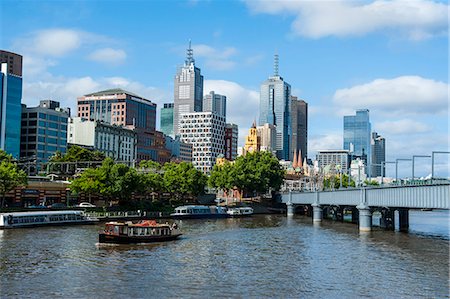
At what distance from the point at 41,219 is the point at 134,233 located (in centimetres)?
3206

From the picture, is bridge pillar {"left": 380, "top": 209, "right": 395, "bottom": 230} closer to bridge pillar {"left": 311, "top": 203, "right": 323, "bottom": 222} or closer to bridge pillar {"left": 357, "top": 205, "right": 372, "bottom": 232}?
bridge pillar {"left": 357, "top": 205, "right": 372, "bottom": 232}

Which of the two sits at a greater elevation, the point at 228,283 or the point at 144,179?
the point at 144,179

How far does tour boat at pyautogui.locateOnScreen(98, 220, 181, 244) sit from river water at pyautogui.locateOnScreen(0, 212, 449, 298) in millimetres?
2501

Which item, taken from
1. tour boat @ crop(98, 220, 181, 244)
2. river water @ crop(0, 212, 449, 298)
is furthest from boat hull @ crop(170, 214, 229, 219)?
tour boat @ crop(98, 220, 181, 244)

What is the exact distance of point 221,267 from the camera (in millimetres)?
68500

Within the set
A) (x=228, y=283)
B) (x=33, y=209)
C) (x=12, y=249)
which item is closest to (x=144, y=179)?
(x=33, y=209)

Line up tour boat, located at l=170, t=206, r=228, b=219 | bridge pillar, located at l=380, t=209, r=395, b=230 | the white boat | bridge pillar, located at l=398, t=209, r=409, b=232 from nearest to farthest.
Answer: bridge pillar, located at l=398, t=209, r=409, b=232
bridge pillar, located at l=380, t=209, r=395, b=230
tour boat, located at l=170, t=206, r=228, b=219
the white boat

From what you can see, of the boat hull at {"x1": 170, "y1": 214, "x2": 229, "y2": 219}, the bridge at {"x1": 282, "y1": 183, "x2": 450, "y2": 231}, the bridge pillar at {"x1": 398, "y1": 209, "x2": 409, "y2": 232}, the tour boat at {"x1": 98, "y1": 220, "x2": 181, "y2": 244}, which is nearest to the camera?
the tour boat at {"x1": 98, "y1": 220, "x2": 181, "y2": 244}

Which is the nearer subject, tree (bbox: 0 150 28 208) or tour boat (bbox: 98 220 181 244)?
tour boat (bbox: 98 220 181 244)

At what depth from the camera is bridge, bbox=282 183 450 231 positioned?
95125 millimetres

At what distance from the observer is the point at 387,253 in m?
83.2

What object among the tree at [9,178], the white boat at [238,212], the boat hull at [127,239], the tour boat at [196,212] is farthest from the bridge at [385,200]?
the tree at [9,178]

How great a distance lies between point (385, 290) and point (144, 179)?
11542cm

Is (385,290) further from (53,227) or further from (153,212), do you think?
(153,212)
